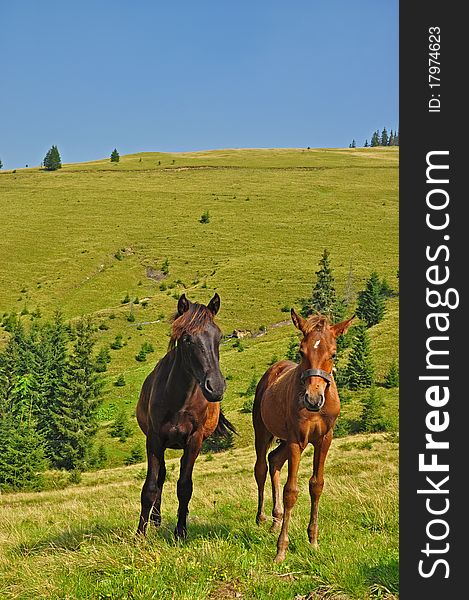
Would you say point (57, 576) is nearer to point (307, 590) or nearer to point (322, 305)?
point (307, 590)

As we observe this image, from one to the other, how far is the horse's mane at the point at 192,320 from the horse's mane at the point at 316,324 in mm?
1242

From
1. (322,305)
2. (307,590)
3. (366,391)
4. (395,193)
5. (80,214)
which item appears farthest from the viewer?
(395,193)

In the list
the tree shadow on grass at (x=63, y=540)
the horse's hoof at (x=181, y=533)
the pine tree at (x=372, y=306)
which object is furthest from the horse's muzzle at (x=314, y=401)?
the pine tree at (x=372, y=306)

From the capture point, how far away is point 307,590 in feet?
18.4

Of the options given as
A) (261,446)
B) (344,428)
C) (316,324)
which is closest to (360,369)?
(344,428)

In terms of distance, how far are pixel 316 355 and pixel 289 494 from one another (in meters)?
1.74

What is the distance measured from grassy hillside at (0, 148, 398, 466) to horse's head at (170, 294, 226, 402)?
38.2 meters

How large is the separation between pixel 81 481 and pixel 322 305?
124 ft

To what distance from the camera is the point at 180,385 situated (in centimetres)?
751

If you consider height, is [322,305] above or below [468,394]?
above

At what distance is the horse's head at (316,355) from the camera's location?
621cm

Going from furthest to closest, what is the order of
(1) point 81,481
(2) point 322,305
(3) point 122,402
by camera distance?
(2) point 322,305 < (3) point 122,402 < (1) point 81,481

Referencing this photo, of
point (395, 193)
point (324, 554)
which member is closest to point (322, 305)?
point (324, 554)

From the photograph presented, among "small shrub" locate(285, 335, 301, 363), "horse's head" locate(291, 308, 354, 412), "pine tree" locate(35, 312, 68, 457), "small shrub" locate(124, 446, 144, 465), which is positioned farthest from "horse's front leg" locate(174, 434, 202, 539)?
"pine tree" locate(35, 312, 68, 457)
